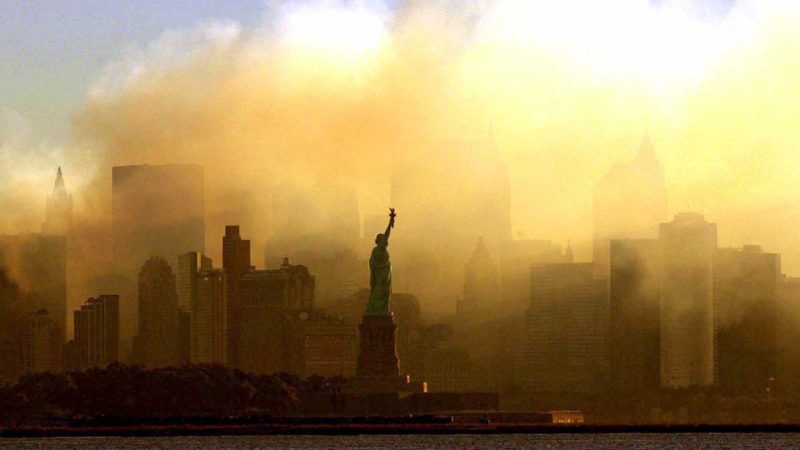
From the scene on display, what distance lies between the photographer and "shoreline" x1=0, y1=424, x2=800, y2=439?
134 meters

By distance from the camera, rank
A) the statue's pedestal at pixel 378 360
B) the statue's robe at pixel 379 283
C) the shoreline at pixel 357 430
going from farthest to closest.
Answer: the statue's robe at pixel 379 283
the statue's pedestal at pixel 378 360
the shoreline at pixel 357 430

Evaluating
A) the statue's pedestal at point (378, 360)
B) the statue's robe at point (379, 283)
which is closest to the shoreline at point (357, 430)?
the statue's pedestal at point (378, 360)

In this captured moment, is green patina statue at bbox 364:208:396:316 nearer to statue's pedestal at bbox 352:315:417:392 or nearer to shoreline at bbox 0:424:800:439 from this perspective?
statue's pedestal at bbox 352:315:417:392

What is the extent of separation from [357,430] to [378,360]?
1801 centimetres

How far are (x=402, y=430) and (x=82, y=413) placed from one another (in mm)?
51556

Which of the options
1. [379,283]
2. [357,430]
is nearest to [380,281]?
[379,283]

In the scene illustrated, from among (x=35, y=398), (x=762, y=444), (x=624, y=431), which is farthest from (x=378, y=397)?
(x=35, y=398)

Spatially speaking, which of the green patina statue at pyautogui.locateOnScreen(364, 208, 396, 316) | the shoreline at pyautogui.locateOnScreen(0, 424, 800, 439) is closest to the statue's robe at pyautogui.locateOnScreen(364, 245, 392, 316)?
the green patina statue at pyautogui.locateOnScreen(364, 208, 396, 316)

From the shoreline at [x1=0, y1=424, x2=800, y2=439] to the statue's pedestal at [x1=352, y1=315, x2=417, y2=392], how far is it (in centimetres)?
1060

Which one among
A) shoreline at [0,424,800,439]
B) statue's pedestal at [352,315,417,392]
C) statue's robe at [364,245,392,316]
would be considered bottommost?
shoreline at [0,424,800,439]

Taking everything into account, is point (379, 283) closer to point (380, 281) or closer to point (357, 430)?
point (380, 281)

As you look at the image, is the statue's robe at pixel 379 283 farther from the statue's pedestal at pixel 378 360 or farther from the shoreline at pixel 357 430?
the shoreline at pixel 357 430

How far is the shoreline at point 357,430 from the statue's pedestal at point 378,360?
1060 centimetres

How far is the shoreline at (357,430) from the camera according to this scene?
439ft
